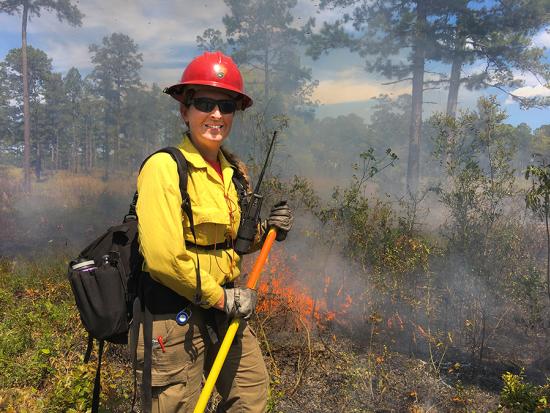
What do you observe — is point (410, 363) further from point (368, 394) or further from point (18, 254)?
point (18, 254)

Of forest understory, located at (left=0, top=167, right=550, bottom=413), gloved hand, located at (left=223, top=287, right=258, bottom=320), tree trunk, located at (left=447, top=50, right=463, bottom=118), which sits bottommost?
forest understory, located at (left=0, top=167, right=550, bottom=413)

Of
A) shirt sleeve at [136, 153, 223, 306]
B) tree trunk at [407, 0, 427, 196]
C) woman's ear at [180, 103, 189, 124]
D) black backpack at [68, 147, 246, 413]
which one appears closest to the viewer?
shirt sleeve at [136, 153, 223, 306]

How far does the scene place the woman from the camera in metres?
1.68

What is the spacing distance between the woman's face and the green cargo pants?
33.5 inches

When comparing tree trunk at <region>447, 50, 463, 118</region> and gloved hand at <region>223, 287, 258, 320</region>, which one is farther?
tree trunk at <region>447, 50, 463, 118</region>

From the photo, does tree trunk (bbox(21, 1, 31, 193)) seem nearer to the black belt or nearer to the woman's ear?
the woman's ear

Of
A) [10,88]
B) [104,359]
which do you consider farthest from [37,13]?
[104,359]

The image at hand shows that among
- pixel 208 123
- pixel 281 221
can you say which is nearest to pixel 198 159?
pixel 208 123

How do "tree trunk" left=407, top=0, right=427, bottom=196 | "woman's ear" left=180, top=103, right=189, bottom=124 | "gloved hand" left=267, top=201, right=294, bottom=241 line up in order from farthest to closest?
"tree trunk" left=407, top=0, right=427, bottom=196 < "gloved hand" left=267, top=201, right=294, bottom=241 < "woman's ear" left=180, top=103, right=189, bottom=124

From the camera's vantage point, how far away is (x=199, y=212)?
1.81m

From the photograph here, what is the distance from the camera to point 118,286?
1.88 metres

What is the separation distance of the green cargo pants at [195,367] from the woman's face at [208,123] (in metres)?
0.85

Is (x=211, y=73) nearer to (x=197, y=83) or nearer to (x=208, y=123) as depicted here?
(x=197, y=83)

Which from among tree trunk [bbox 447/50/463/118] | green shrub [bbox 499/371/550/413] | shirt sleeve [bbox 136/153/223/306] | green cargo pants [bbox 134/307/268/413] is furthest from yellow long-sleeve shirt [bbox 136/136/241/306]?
tree trunk [bbox 447/50/463/118]
